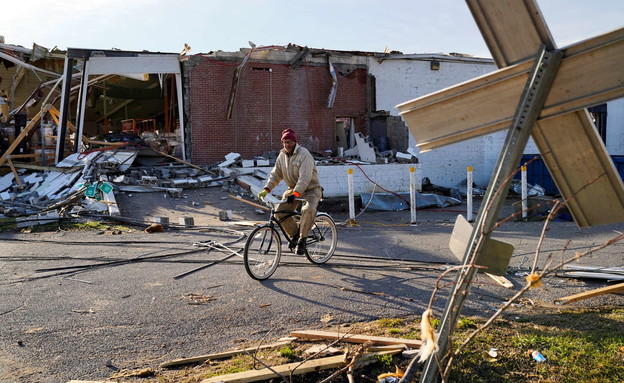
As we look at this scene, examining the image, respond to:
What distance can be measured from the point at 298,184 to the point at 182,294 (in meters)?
2.25

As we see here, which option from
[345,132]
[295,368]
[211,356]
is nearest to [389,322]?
[295,368]

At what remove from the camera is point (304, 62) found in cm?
2338

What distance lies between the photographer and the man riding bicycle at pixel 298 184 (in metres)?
8.25

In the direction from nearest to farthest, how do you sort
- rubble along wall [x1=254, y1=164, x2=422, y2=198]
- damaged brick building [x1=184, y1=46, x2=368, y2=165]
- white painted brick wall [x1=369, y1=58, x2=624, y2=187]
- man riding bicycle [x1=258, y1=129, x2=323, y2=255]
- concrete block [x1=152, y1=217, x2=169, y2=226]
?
man riding bicycle [x1=258, y1=129, x2=323, y2=255] → concrete block [x1=152, y1=217, x2=169, y2=226] → rubble along wall [x1=254, y1=164, x2=422, y2=198] → damaged brick building [x1=184, y1=46, x2=368, y2=165] → white painted brick wall [x1=369, y1=58, x2=624, y2=187]

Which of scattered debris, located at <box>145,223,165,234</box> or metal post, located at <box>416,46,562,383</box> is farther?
scattered debris, located at <box>145,223,165,234</box>

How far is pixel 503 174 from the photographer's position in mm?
2832

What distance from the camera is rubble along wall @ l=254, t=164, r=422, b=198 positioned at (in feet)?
66.7

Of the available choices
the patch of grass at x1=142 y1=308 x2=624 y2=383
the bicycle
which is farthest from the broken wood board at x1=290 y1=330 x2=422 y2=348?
the bicycle

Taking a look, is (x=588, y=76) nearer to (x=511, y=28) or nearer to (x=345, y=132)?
(x=511, y=28)

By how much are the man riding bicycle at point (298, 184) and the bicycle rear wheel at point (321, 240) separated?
328mm

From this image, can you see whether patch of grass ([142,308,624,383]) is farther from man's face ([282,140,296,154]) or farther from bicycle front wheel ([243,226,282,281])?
man's face ([282,140,296,154])

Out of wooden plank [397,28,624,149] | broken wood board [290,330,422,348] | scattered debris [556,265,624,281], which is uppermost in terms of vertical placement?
wooden plank [397,28,624,149]

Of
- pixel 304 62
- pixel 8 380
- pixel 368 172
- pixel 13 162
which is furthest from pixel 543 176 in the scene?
pixel 8 380

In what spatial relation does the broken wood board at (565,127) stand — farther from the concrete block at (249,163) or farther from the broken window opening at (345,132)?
the broken window opening at (345,132)
